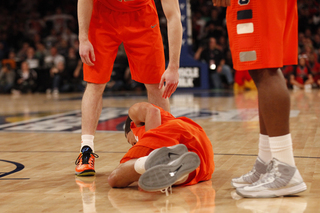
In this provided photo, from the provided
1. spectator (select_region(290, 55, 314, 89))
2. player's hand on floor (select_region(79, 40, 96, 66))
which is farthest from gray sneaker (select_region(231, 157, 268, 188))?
spectator (select_region(290, 55, 314, 89))

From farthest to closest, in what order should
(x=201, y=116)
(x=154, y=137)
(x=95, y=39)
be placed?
(x=201, y=116) < (x=95, y=39) < (x=154, y=137)

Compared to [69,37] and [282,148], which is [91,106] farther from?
[69,37]

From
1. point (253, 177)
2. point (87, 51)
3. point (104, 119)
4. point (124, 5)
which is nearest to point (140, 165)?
point (253, 177)

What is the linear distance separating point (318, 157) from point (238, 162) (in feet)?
1.54

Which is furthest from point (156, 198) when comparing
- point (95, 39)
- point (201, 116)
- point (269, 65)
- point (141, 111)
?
point (201, 116)

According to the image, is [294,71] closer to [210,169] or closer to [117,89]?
[117,89]

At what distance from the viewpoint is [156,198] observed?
6.00 feet

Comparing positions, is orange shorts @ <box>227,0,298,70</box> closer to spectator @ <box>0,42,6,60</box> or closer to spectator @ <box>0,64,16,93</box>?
spectator @ <box>0,64,16,93</box>

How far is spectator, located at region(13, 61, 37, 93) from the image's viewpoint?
10.7m

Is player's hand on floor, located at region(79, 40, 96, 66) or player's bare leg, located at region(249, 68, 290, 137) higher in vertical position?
player's hand on floor, located at region(79, 40, 96, 66)

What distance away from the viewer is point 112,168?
8.05 ft

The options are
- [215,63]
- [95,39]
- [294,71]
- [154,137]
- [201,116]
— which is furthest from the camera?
[215,63]

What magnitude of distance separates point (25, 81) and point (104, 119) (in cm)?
663

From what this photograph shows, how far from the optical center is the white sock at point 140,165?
183 centimetres
